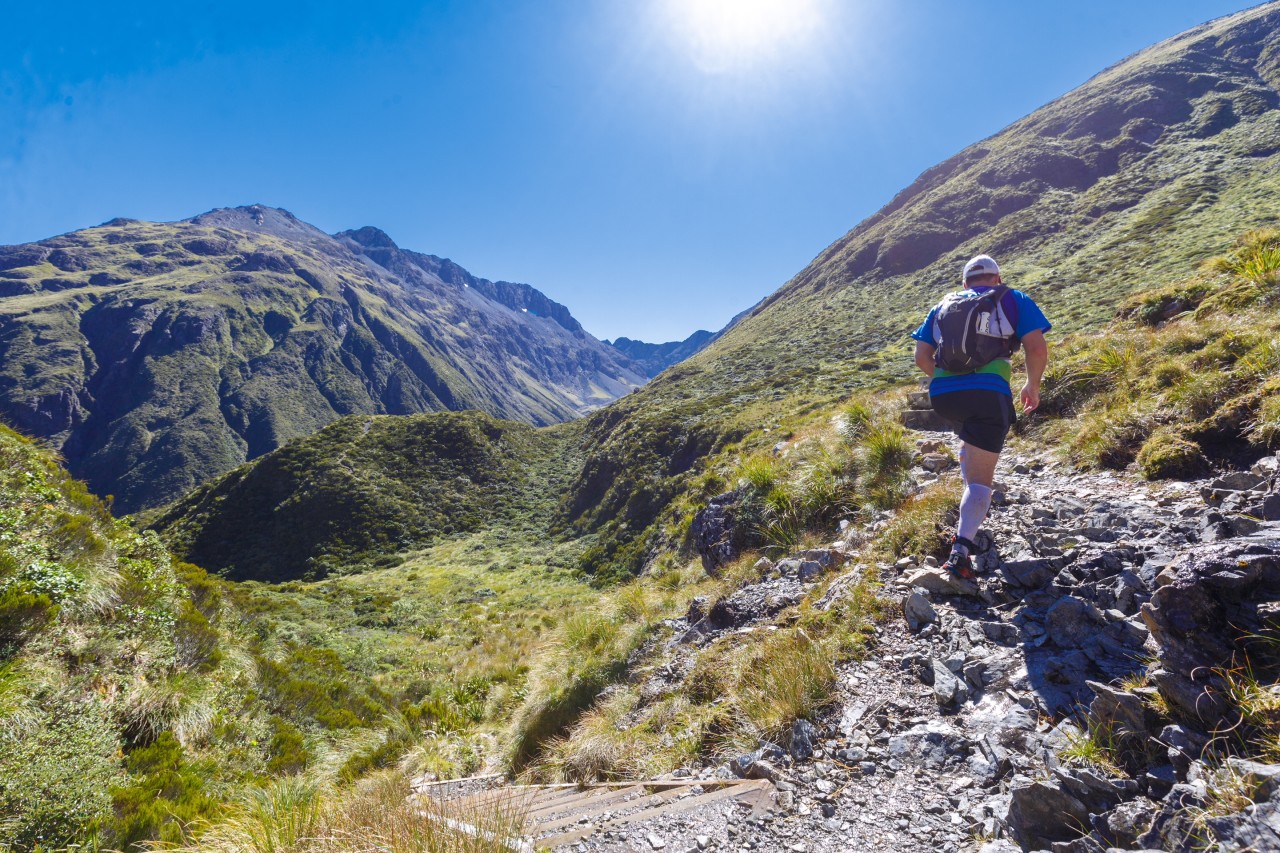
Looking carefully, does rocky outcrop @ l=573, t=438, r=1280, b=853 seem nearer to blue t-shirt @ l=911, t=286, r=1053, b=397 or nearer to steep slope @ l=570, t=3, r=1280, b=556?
blue t-shirt @ l=911, t=286, r=1053, b=397

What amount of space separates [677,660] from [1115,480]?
5.20 meters

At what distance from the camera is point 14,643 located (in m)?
4.87

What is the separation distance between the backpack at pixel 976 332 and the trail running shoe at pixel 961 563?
5.04 ft

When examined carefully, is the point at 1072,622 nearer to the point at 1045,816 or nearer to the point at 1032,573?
the point at 1032,573

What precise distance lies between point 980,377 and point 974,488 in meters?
0.98

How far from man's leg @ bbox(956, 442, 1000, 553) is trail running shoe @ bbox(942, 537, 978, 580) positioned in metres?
0.03

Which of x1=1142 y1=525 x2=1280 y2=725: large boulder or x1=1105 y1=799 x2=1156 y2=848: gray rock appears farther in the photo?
x1=1142 y1=525 x2=1280 y2=725: large boulder

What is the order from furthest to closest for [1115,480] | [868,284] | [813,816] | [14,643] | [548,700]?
[868,284], [548,700], [1115,480], [14,643], [813,816]

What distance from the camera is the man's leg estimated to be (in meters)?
4.25

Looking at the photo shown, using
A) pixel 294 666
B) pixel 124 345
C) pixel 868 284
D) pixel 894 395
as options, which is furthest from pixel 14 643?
pixel 124 345

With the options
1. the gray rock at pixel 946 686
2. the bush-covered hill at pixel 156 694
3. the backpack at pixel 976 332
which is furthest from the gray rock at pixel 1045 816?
the bush-covered hill at pixel 156 694

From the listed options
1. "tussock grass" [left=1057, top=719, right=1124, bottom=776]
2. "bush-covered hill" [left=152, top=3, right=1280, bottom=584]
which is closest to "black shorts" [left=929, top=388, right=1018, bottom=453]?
"tussock grass" [left=1057, top=719, right=1124, bottom=776]

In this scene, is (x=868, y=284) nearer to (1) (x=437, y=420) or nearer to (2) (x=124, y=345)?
(1) (x=437, y=420)

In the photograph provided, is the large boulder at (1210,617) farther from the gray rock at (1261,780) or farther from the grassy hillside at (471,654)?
the grassy hillside at (471,654)
